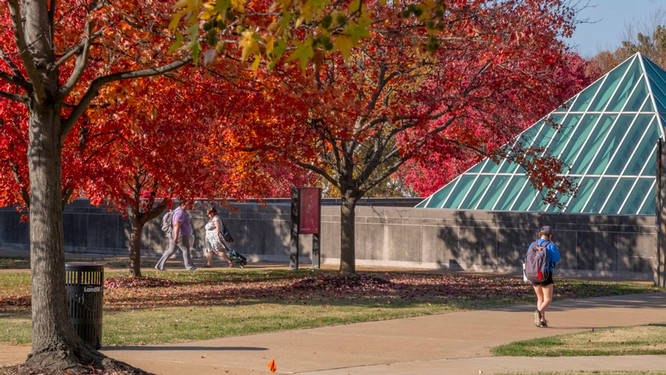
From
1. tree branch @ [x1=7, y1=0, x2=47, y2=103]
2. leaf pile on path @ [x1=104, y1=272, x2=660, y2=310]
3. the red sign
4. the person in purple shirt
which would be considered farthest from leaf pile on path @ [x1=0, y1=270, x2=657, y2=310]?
tree branch @ [x1=7, y1=0, x2=47, y2=103]

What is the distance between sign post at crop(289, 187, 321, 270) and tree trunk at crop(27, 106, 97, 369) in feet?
53.2

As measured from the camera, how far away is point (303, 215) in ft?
87.2

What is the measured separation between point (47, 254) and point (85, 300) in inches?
67.6

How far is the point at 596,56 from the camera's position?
81812mm

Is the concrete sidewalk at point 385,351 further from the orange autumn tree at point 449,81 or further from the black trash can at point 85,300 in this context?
the orange autumn tree at point 449,81

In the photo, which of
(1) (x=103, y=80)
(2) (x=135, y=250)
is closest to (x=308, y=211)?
(2) (x=135, y=250)

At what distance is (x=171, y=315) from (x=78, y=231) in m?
19.3

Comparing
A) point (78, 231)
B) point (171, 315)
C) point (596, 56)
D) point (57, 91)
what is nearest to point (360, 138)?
point (171, 315)

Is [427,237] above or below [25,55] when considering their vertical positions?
below

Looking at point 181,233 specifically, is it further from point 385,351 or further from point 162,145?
point 385,351

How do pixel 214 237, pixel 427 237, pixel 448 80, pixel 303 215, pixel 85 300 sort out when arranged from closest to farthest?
pixel 85 300 < pixel 448 80 < pixel 303 215 < pixel 214 237 < pixel 427 237

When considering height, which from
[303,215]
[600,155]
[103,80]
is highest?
[600,155]

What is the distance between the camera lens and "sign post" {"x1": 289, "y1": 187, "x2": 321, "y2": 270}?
26453 millimetres

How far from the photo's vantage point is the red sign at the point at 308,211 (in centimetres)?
2652
